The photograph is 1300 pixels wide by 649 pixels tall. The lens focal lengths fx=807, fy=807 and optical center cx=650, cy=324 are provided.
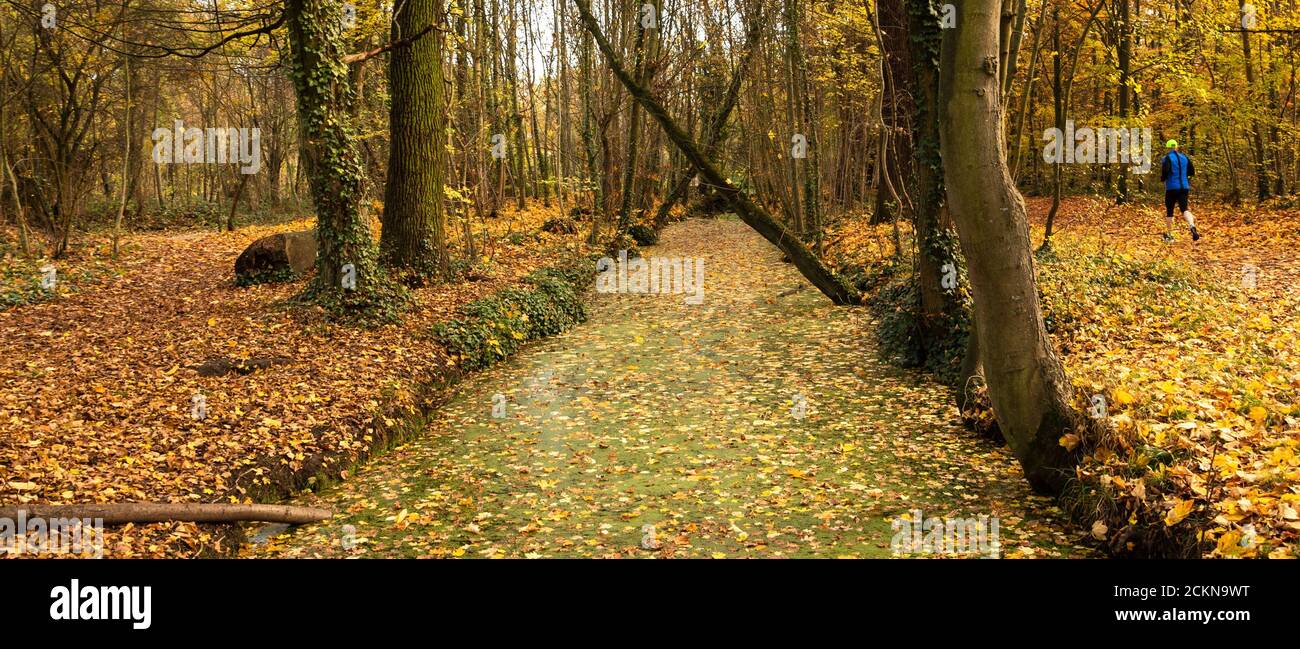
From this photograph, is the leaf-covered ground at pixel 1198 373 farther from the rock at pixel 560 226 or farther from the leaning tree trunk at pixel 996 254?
the rock at pixel 560 226

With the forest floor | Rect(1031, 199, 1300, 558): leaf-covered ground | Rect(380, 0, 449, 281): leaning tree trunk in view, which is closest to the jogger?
Rect(1031, 199, 1300, 558): leaf-covered ground

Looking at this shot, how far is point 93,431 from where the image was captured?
711 centimetres

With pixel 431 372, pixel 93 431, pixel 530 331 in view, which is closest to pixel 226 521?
pixel 93 431

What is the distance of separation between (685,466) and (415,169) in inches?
344

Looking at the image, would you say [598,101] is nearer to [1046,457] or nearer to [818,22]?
[818,22]

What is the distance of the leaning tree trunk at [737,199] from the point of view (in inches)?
574

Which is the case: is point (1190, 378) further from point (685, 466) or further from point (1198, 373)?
point (685, 466)

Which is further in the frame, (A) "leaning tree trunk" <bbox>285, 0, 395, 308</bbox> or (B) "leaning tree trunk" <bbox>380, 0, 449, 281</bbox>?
Answer: (B) "leaning tree trunk" <bbox>380, 0, 449, 281</bbox>

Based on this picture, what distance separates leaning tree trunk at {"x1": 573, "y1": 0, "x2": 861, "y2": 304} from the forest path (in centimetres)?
225

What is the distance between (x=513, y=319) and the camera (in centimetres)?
1364

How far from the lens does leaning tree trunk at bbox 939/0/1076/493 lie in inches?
237

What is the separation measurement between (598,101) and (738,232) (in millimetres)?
8832

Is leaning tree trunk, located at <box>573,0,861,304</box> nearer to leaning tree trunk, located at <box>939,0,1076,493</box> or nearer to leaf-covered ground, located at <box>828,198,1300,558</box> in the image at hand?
leaf-covered ground, located at <box>828,198,1300,558</box>
